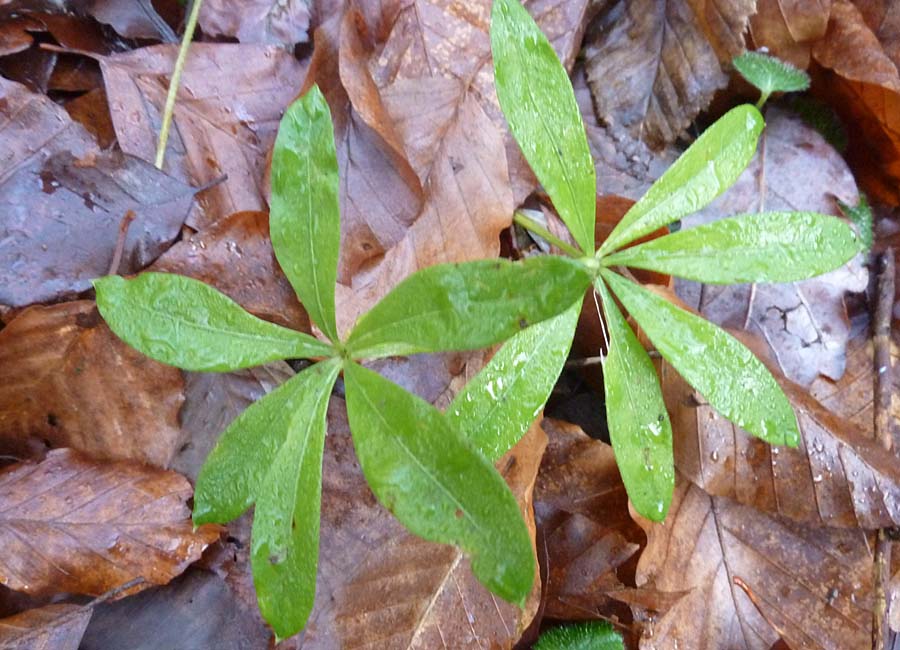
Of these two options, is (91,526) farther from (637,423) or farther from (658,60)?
(658,60)

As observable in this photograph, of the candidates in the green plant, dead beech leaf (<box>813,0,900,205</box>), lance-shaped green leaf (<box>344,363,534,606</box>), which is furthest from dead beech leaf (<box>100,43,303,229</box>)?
dead beech leaf (<box>813,0,900,205</box>)

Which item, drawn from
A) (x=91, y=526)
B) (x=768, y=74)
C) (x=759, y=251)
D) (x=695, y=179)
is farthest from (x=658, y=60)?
(x=91, y=526)

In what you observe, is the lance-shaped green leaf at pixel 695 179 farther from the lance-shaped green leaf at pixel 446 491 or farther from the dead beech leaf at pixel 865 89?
the dead beech leaf at pixel 865 89

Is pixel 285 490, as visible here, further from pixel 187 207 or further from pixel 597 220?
pixel 597 220

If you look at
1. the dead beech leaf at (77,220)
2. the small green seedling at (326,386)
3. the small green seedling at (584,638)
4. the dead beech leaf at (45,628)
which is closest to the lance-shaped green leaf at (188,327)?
the small green seedling at (326,386)

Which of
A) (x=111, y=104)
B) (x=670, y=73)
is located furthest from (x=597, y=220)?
(x=111, y=104)

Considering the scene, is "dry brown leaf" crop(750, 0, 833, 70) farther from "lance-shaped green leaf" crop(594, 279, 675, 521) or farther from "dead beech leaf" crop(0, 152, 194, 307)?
"dead beech leaf" crop(0, 152, 194, 307)
